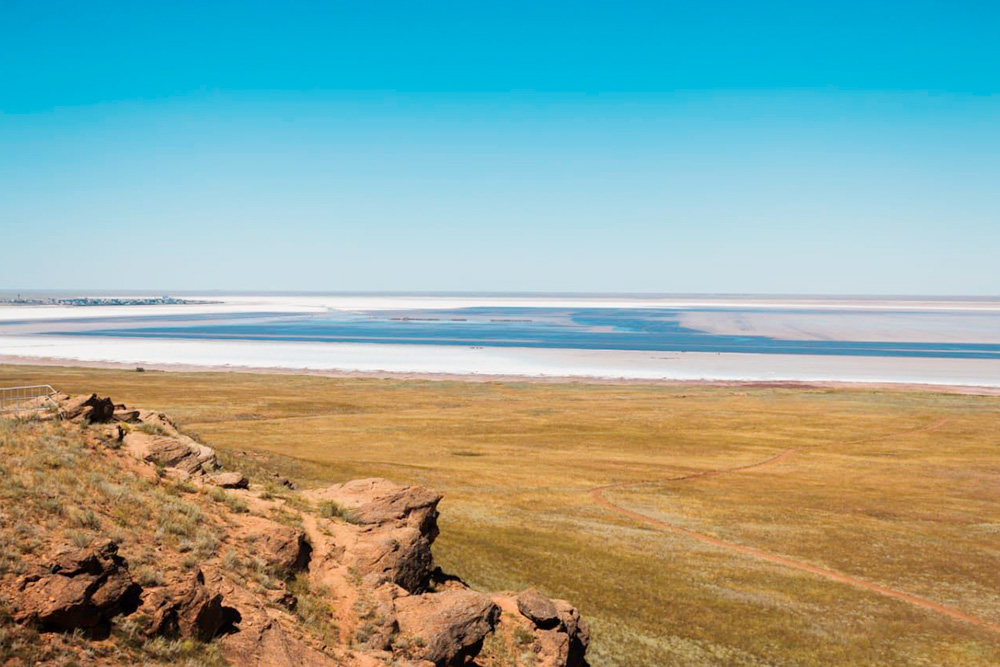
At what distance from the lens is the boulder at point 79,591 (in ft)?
42.0

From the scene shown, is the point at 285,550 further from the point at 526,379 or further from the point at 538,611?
the point at 526,379

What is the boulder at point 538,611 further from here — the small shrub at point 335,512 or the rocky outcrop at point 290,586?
the small shrub at point 335,512

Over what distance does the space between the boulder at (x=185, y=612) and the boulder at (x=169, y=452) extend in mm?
8765

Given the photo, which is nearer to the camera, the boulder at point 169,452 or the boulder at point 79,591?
the boulder at point 79,591

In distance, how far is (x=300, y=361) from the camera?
131 metres

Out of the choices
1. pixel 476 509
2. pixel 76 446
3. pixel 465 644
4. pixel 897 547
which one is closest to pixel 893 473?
pixel 897 547

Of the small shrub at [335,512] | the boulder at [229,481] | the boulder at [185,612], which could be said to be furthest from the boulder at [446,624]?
the boulder at [229,481]

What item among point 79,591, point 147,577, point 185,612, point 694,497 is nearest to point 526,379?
point 694,497

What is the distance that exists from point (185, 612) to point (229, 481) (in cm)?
910

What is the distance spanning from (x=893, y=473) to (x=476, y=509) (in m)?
30.3

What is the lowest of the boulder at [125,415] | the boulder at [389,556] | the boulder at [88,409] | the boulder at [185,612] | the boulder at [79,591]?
the boulder at [389,556]

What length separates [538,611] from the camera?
21.0m

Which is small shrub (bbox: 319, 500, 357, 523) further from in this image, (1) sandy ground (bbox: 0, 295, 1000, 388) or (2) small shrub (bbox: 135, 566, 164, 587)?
(1) sandy ground (bbox: 0, 295, 1000, 388)

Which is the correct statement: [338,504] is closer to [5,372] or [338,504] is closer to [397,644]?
[397,644]
